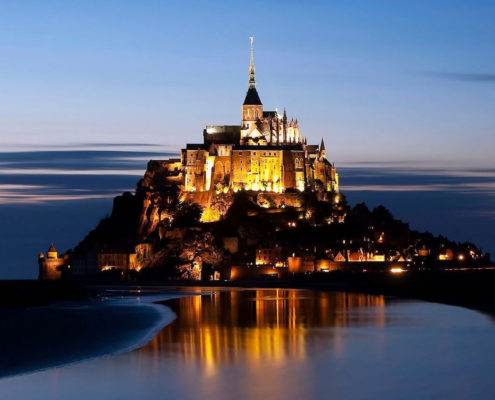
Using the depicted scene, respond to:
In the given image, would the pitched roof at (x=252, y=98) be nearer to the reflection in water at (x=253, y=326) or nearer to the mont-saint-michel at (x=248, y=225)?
the mont-saint-michel at (x=248, y=225)

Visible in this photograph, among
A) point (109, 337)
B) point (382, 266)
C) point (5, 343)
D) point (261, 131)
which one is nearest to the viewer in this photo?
point (5, 343)

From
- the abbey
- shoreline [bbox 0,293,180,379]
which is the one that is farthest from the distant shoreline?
the abbey

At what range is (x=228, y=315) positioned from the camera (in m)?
47.9

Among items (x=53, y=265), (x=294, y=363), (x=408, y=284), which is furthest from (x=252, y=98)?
(x=294, y=363)

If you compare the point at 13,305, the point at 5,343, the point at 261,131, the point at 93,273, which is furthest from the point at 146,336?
the point at 261,131

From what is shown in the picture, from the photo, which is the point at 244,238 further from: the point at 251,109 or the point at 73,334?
the point at 73,334

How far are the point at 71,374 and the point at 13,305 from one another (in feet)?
82.4

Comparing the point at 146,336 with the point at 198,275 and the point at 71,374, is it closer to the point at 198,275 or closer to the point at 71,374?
the point at 71,374

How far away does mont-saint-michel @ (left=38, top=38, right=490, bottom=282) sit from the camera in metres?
106

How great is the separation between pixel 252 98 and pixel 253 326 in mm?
90259

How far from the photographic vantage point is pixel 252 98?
129 metres

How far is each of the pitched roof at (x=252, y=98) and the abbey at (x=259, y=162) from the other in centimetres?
41

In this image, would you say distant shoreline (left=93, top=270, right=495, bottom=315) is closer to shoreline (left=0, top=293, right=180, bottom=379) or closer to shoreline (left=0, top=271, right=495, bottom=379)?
shoreline (left=0, top=271, right=495, bottom=379)

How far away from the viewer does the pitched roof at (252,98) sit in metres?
128
